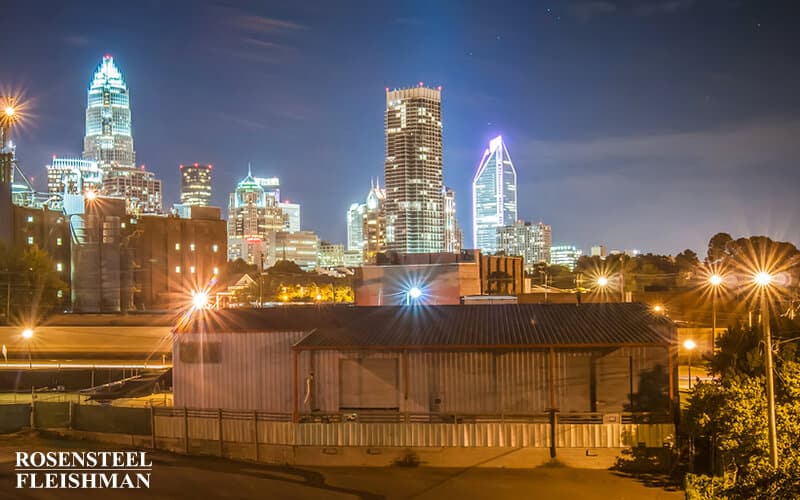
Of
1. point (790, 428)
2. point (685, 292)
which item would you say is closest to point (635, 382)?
point (790, 428)

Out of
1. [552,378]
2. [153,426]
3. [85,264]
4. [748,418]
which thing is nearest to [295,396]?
[153,426]

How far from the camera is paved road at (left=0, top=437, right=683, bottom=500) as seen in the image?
63.3 feet

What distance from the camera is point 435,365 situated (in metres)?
23.5

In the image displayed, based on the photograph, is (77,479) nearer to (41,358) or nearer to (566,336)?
(566,336)

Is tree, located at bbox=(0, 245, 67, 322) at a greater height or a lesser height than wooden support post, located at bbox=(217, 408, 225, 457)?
greater

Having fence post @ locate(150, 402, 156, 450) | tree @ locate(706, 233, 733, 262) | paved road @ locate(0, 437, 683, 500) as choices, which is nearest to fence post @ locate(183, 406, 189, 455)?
fence post @ locate(150, 402, 156, 450)

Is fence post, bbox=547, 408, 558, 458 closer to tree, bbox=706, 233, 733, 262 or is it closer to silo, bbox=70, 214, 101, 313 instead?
silo, bbox=70, 214, 101, 313

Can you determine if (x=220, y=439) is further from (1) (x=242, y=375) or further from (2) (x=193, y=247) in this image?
(2) (x=193, y=247)

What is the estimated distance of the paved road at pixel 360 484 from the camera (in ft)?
63.3

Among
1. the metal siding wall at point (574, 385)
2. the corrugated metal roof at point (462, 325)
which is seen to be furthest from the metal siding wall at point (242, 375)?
the metal siding wall at point (574, 385)

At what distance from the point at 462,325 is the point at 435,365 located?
206 centimetres

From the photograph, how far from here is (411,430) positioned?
22156mm

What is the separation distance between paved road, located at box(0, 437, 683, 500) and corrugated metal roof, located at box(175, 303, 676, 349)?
Result: 372 centimetres

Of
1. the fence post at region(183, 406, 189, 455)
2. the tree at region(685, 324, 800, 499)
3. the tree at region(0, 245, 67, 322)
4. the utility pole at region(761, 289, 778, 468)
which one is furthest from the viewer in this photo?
the tree at region(0, 245, 67, 322)
